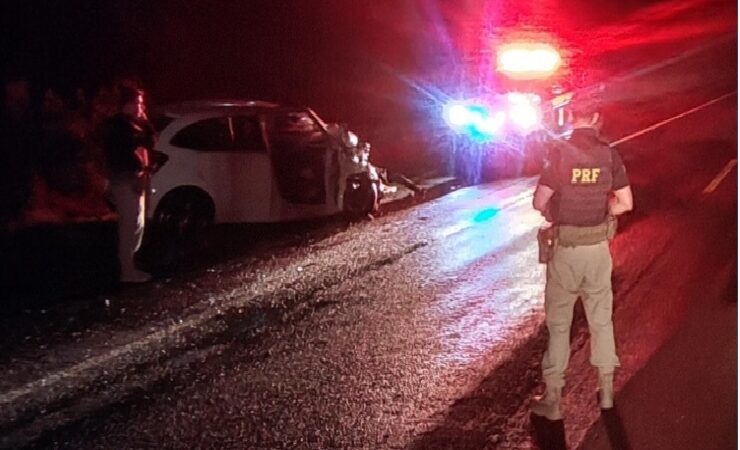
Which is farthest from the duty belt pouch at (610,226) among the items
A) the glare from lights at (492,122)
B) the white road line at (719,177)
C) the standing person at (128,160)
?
the glare from lights at (492,122)

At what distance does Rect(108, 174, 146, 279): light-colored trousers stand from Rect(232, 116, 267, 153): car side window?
2.57 m

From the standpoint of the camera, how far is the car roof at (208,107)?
1216cm

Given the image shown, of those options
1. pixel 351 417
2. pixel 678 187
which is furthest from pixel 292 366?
pixel 678 187

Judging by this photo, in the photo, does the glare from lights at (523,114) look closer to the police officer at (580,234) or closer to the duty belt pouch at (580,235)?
the police officer at (580,234)

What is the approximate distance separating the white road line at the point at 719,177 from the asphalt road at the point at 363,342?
178cm

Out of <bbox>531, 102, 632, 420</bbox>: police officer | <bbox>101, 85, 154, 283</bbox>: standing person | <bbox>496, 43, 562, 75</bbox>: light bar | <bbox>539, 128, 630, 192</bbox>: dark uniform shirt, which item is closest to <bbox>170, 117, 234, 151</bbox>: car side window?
<bbox>101, 85, 154, 283</bbox>: standing person

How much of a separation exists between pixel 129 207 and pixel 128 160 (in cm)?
41

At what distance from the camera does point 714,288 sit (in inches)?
359

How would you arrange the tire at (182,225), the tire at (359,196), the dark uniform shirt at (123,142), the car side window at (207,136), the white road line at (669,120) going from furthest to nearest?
1. the white road line at (669,120)
2. the tire at (359,196)
3. the car side window at (207,136)
4. the tire at (182,225)
5. the dark uniform shirt at (123,142)

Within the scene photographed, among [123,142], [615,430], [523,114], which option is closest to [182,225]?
[123,142]

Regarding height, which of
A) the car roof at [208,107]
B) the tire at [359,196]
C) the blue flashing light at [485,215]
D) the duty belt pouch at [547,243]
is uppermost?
the car roof at [208,107]

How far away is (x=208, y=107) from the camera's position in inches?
491

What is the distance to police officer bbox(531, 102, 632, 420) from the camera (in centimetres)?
566

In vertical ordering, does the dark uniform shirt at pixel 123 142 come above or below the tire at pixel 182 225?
above
